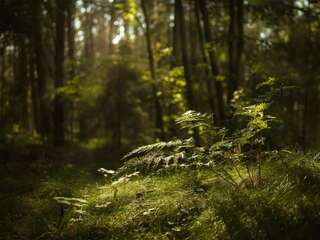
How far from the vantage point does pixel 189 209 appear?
574 centimetres

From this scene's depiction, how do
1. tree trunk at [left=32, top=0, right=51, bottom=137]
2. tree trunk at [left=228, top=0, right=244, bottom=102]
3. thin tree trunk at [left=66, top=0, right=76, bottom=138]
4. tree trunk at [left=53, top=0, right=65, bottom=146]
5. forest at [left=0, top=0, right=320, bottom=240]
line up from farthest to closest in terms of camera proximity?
thin tree trunk at [left=66, top=0, right=76, bottom=138] → tree trunk at [left=53, top=0, right=65, bottom=146] → tree trunk at [left=32, top=0, right=51, bottom=137] → tree trunk at [left=228, top=0, right=244, bottom=102] → forest at [left=0, top=0, right=320, bottom=240]

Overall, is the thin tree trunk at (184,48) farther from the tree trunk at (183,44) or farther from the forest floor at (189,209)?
the forest floor at (189,209)

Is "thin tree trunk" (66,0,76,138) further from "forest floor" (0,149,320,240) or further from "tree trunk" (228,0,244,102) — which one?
"forest floor" (0,149,320,240)

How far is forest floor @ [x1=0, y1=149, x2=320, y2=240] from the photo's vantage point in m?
5.05

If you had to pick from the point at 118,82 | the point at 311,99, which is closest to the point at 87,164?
the point at 118,82


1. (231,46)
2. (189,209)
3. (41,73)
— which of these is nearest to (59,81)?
(41,73)

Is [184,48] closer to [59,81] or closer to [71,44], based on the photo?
[59,81]

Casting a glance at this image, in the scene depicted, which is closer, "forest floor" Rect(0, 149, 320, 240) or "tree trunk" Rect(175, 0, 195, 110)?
"forest floor" Rect(0, 149, 320, 240)

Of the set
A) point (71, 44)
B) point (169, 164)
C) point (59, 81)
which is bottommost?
point (169, 164)

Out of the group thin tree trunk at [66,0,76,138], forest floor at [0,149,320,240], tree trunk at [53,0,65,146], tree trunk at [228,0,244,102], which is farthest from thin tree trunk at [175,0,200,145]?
tree trunk at [53,0,65,146]

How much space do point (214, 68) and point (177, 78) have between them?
3.00m

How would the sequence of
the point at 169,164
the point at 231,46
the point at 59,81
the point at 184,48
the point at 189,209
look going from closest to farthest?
the point at 189,209 → the point at 169,164 → the point at 184,48 → the point at 231,46 → the point at 59,81

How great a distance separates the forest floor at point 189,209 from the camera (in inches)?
199

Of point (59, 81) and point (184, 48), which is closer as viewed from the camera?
point (184, 48)
